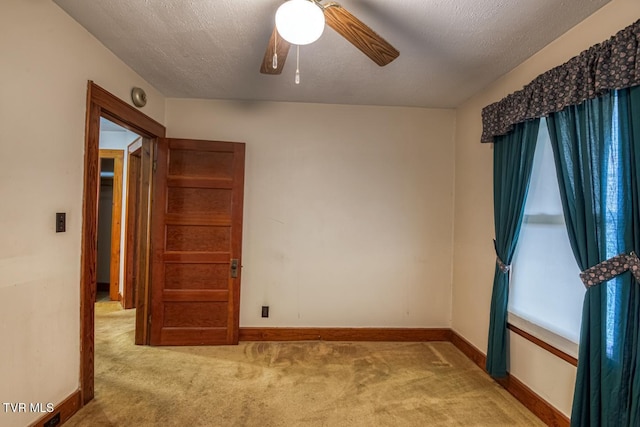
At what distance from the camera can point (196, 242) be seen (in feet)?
9.56

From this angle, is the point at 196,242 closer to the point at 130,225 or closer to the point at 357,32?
the point at 130,225

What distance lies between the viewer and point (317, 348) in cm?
290

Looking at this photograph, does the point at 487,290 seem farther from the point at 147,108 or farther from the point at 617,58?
the point at 147,108

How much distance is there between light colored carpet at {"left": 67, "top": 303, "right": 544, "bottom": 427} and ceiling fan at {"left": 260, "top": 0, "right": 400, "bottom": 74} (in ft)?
7.15

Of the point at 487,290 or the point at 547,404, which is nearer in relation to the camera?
the point at 547,404

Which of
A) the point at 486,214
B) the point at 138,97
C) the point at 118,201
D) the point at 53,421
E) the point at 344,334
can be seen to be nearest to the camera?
the point at 53,421

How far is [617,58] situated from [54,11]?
Answer: 9.69 ft

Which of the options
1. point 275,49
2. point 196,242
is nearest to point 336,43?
point 275,49

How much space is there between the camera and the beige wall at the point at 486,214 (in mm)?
1700

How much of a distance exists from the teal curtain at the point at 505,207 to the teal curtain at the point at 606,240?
37cm

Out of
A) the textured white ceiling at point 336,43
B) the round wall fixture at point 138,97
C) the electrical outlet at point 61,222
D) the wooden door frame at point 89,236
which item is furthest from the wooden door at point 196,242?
the electrical outlet at point 61,222

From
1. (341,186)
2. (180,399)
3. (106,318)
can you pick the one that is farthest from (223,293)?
(106,318)

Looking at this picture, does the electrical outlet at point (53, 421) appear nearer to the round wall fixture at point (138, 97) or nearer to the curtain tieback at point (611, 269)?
the round wall fixture at point (138, 97)

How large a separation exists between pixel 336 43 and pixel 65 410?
2851mm
